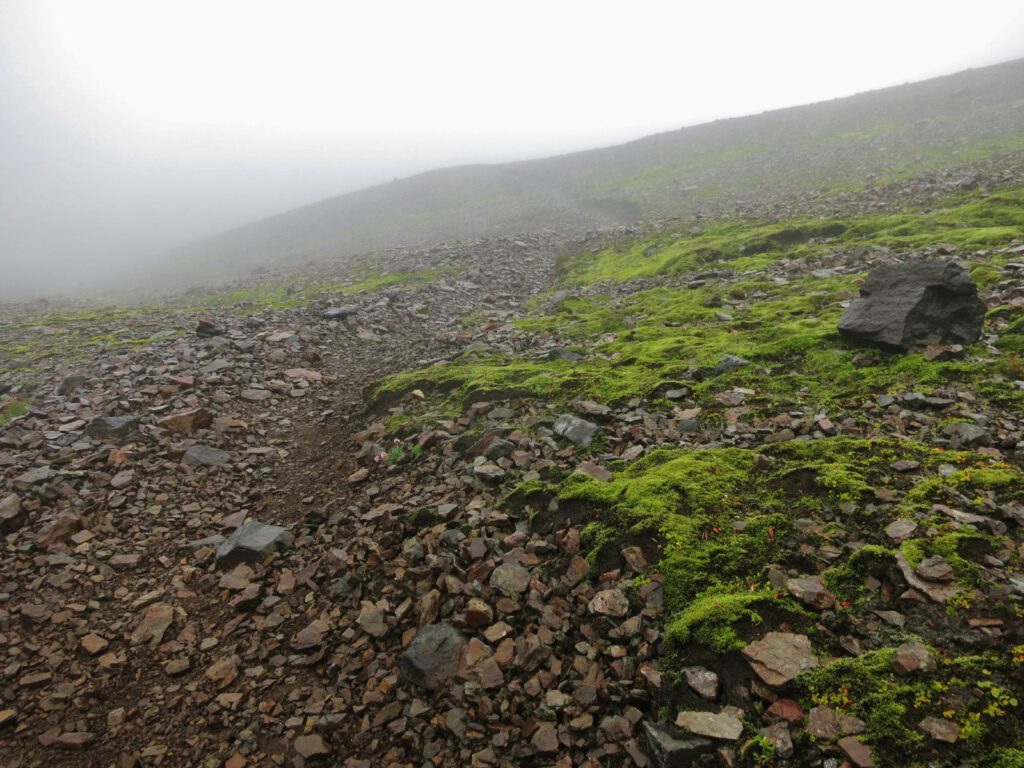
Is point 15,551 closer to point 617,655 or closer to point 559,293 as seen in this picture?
point 617,655

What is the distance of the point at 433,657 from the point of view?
551 cm

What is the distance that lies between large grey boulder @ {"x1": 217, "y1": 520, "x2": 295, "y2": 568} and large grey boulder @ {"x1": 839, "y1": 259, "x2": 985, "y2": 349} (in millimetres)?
10743

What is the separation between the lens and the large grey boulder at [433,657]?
17.6 feet

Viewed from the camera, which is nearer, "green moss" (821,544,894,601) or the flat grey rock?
"green moss" (821,544,894,601)

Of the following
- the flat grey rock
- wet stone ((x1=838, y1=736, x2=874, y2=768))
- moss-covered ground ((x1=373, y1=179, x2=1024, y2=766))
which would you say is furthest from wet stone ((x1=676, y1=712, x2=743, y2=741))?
the flat grey rock

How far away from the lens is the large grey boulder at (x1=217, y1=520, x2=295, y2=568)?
7.68 meters

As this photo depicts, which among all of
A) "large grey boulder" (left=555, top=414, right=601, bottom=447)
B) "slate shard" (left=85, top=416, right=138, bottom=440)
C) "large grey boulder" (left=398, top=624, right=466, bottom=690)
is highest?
"slate shard" (left=85, top=416, right=138, bottom=440)

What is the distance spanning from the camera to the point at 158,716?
5.61 meters

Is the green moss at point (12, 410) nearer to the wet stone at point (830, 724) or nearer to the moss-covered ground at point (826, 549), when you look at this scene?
the moss-covered ground at point (826, 549)

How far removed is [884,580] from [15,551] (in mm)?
11639

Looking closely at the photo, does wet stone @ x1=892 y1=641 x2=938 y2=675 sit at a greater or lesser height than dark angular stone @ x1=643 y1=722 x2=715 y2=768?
greater

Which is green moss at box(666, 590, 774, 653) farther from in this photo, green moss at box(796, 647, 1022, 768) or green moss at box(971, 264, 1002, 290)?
green moss at box(971, 264, 1002, 290)

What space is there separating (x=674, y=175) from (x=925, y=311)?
179 ft

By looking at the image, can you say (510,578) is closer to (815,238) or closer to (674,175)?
(815,238)
